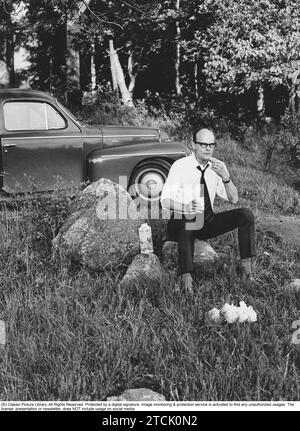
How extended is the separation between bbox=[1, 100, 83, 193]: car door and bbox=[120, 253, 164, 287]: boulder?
2168 millimetres

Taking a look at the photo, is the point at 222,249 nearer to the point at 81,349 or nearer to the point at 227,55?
the point at 81,349

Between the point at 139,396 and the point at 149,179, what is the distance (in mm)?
4668

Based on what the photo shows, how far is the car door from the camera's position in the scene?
650cm

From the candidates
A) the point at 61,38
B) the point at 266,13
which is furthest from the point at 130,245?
the point at 61,38

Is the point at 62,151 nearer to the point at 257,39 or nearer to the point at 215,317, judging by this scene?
the point at 215,317

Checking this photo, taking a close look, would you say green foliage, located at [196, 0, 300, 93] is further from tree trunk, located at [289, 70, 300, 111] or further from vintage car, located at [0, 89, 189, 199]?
vintage car, located at [0, 89, 189, 199]

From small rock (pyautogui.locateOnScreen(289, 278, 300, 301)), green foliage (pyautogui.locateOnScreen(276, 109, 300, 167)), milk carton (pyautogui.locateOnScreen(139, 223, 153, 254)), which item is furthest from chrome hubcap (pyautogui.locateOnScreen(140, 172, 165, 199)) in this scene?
green foliage (pyautogui.locateOnScreen(276, 109, 300, 167))

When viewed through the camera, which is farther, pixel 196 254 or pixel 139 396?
pixel 196 254

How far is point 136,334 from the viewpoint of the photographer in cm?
340

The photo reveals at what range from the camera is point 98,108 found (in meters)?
14.0

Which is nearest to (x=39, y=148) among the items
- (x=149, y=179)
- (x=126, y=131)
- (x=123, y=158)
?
(x=123, y=158)

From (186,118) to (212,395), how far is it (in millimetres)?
12102

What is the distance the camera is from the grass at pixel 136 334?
2.97 m

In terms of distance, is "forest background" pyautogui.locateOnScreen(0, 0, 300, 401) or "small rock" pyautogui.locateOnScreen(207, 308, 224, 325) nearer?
"forest background" pyautogui.locateOnScreen(0, 0, 300, 401)
